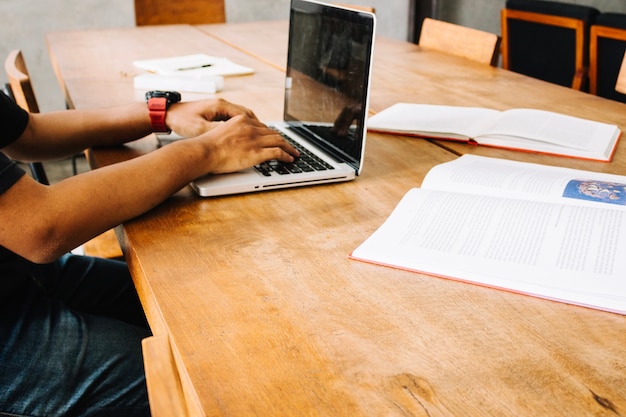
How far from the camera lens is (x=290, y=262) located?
2.90ft

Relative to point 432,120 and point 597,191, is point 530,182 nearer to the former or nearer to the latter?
point 597,191

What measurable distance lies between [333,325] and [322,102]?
0.65 meters

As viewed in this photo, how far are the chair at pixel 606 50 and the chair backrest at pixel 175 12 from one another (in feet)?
5.96

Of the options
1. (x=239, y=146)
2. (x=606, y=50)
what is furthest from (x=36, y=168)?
(x=606, y=50)

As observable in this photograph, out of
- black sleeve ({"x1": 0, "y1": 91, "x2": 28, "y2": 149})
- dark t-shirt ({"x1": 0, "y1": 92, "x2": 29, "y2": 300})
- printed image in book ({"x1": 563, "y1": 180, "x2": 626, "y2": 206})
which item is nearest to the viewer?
dark t-shirt ({"x1": 0, "y1": 92, "x2": 29, "y2": 300})

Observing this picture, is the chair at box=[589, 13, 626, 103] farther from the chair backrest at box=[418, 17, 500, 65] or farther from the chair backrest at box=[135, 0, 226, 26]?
the chair backrest at box=[135, 0, 226, 26]

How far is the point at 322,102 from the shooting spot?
1.30m

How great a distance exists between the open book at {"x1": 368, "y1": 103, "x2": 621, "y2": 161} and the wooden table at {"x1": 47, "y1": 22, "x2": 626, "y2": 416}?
0.11 m

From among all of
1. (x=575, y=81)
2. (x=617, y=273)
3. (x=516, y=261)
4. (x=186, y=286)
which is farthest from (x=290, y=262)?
(x=575, y=81)

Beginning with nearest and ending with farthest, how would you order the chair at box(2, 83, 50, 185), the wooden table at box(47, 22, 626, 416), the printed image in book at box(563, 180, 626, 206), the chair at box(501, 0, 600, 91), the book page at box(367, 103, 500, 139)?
the wooden table at box(47, 22, 626, 416) < the printed image in book at box(563, 180, 626, 206) < the book page at box(367, 103, 500, 139) < the chair at box(2, 83, 50, 185) < the chair at box(501, 0, 600, 91)

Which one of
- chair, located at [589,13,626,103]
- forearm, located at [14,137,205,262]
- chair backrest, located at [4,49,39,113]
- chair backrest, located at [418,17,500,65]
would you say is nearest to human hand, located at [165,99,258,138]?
forearm, located at [14,137,205,262]

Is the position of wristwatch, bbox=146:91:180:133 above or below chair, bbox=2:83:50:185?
above

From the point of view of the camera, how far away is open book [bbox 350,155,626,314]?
80 cm

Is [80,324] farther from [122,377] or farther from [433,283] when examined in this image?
[433,283]
